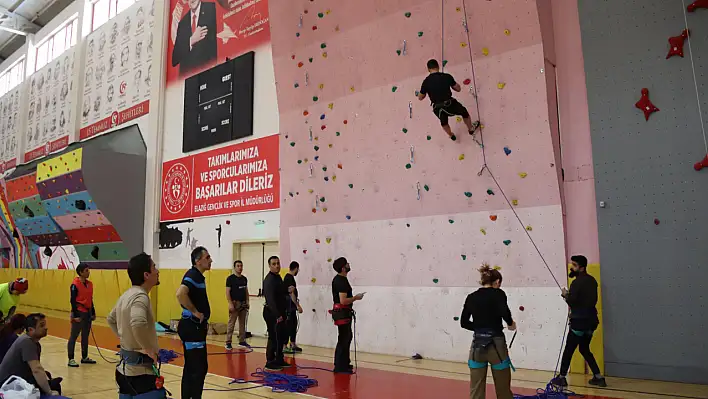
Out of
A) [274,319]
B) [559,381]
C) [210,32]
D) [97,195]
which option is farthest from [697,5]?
[97,195]

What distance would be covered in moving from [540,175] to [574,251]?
41.4 inches

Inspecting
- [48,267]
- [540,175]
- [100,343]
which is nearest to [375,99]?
[540,175]

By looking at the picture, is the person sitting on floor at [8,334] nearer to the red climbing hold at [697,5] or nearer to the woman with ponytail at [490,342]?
the woman with ponytail at [490,342]

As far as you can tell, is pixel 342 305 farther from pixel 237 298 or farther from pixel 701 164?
pixel 701 164

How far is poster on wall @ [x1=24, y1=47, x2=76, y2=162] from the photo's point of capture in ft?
58.0

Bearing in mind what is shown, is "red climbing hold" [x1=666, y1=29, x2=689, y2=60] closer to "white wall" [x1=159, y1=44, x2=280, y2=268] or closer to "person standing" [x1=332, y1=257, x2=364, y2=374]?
"person standing" [x1=332, y1=257, x2=364, y2=374]

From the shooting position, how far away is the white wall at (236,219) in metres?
10.7

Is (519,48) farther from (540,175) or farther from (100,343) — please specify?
(100,343)

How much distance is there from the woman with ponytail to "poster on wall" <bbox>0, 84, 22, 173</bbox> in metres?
22.0

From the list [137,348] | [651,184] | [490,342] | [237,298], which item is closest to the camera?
[137,348]

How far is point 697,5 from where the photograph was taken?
6023mm

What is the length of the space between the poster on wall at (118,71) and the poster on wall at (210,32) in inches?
47.6

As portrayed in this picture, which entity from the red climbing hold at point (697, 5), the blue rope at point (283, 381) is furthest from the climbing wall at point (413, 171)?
the blue rope at point (283, 381)

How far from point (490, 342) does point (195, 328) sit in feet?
7.58
